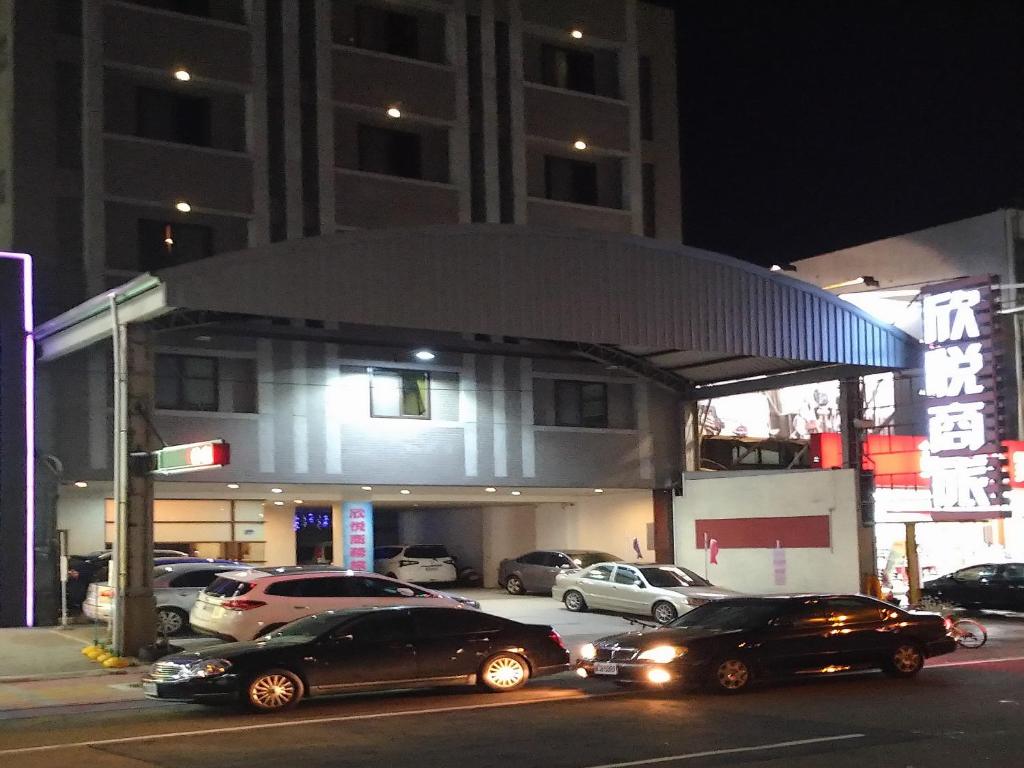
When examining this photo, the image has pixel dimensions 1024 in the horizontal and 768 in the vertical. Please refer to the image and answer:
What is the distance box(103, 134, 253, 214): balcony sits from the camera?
26938 millimetres

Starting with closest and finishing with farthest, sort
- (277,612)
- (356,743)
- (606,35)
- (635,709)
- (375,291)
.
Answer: (356,743) < (635,709) < (277,612) < (375,291) < (606,35)

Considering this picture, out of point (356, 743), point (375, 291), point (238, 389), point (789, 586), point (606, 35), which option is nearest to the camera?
point (356, 743)

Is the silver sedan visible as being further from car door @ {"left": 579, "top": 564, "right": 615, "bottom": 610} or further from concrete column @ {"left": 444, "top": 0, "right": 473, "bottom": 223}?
concrete column @ {"left": 444, "top": 0, "right": 473, "bottom": 223}

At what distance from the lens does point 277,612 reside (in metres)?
19.7

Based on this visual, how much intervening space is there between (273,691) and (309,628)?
129cm

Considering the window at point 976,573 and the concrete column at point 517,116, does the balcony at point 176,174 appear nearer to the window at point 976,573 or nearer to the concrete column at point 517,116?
the concrete column at point 517,116

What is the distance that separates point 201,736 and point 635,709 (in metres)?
4.73

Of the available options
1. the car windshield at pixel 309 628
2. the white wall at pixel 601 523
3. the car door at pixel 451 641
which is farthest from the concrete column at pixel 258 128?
the car door at pixel 451 641

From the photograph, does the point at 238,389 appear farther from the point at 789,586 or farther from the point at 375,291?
the point at 789,586

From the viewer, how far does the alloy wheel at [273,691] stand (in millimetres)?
14109

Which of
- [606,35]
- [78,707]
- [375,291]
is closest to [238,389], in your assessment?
[375,291]

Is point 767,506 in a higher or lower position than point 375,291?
lower

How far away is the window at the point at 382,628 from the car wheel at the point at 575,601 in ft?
42.5

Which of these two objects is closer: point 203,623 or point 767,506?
point 203,623
